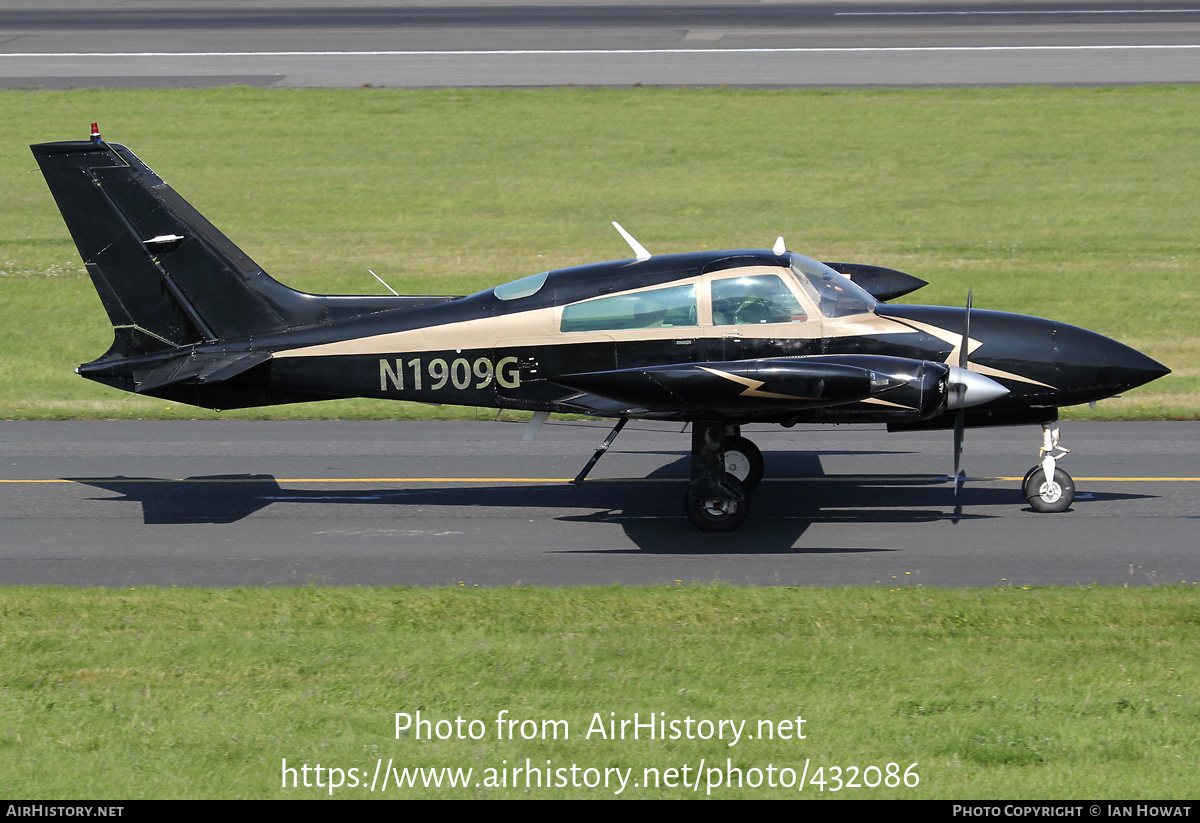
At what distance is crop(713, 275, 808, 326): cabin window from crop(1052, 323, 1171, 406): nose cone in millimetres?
2520

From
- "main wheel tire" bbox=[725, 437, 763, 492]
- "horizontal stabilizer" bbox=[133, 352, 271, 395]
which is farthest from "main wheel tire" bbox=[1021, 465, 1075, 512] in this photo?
"horizontal stabilizer" bbox=[133, 352, 271, 395]

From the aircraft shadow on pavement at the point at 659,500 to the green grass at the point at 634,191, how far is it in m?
3.58

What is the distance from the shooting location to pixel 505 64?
1455 inches

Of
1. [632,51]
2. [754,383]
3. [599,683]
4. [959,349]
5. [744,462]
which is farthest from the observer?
[632,51]

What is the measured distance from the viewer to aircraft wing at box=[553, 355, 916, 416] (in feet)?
36.0

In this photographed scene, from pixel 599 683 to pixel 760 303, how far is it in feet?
16.1

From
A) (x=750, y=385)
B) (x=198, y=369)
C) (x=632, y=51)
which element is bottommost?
(x=750, y=385)

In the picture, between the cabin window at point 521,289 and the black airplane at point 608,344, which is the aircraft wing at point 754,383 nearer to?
the black airplane at point 608,344

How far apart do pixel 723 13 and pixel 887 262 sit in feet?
75.2

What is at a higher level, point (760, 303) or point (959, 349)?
point (760, 303)

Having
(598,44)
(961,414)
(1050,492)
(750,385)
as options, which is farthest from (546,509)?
(598,44)

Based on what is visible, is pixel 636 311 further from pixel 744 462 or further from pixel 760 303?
pixel 744 462

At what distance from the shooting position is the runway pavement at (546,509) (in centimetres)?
1124

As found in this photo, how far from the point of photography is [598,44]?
39125 mm
